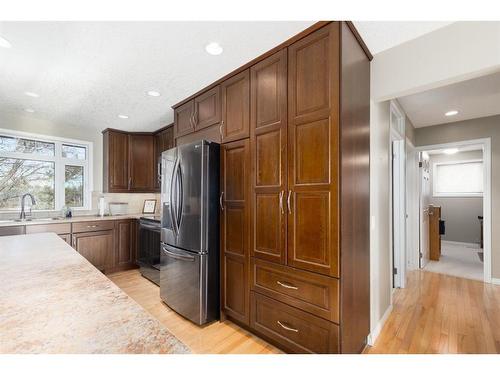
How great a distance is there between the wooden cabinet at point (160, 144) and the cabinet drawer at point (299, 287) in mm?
2774

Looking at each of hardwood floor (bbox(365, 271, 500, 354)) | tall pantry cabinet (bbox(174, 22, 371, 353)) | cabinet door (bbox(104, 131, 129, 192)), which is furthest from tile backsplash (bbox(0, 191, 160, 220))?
hardwood floor (bbox(365, 271, 500, 354))

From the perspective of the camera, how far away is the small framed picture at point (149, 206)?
449 centimetres

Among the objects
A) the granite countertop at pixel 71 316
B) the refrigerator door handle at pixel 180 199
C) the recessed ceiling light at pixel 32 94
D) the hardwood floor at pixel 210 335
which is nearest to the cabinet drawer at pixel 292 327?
the hardwood floor at pixel 210 335

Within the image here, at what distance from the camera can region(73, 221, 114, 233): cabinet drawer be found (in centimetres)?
340

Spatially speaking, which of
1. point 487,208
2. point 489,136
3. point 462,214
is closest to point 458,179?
point 462,214

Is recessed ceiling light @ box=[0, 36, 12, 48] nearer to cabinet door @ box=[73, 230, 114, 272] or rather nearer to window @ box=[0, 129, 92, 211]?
window @ box=[0, 129, 92, 211]

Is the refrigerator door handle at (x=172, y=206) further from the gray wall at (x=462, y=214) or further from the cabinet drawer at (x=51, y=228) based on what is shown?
the gray wall at (x=462, y=214)

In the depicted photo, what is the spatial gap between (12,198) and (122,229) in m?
1.54

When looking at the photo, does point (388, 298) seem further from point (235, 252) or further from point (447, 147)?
point (447, 147)

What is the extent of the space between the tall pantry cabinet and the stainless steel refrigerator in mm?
A: 207

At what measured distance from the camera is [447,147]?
3822mm

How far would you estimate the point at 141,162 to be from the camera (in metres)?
4.32

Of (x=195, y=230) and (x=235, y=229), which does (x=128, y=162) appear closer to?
(x=195, y=230)
